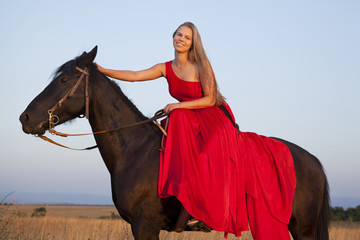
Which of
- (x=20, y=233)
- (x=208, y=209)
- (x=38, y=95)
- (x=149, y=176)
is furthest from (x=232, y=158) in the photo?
(x=20, y=233)

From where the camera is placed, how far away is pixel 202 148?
4.95m

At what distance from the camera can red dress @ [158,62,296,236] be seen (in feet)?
15.7

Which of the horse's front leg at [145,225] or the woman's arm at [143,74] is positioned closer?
the horse's front leg at [145,225]

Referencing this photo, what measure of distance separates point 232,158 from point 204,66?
1.37 metres

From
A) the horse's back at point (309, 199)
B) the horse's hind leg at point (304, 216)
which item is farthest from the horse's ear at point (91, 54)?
the horse's hind leg at point (304, 216)

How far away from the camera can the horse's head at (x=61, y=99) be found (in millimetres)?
4828

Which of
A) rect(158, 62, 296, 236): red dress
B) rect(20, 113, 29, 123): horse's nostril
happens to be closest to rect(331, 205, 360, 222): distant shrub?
rect(158, 62, 296, 236): red dress

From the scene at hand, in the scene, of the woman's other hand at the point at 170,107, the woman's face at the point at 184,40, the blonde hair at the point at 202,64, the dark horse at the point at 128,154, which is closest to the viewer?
the dark horse at the point at 128,154

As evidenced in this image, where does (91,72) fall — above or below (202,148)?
above

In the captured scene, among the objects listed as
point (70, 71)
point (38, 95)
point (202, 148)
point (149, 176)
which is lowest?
point (149, 176)

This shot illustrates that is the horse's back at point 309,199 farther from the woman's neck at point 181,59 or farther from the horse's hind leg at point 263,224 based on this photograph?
the woman's neck at point 181,59

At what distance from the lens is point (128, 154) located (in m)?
5.09

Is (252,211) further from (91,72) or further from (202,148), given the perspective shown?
(91,72)

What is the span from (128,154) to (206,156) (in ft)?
3.47
